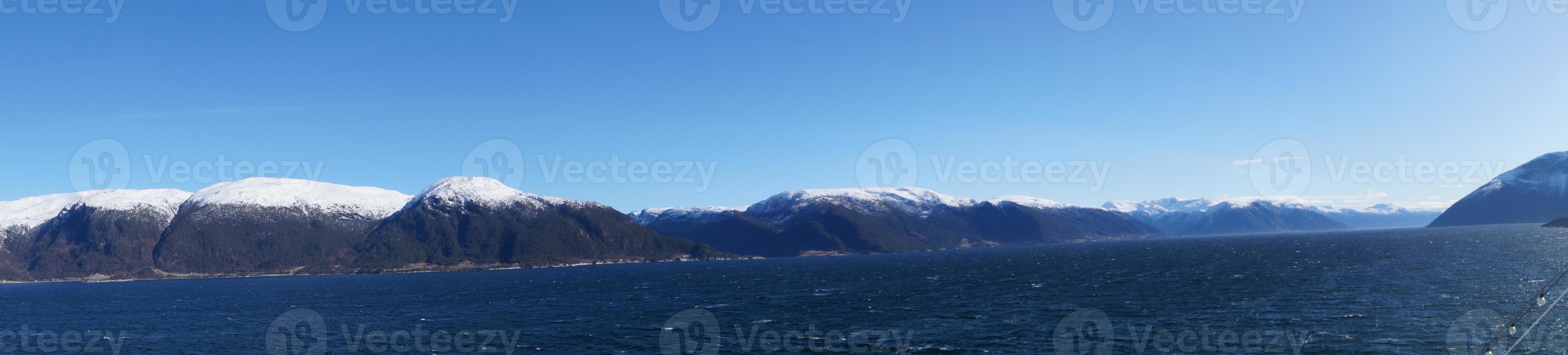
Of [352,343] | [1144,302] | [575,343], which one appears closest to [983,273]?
[1144,302]

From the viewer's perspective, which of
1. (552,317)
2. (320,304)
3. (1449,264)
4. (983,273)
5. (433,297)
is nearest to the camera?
(552,317)

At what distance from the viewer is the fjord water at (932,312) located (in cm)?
7269

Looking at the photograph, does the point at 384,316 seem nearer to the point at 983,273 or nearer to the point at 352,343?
the point at 352,343

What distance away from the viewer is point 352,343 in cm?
8575

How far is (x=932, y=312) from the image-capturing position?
9831 centimetres

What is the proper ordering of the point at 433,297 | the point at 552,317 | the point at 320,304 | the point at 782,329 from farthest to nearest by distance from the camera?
the point at 433,297
the point at 320,304
the point at 552,317
the point at 782,329

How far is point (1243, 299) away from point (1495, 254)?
393 feet

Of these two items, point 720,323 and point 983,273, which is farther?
point 983,273

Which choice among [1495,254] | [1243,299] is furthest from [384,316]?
[1495,254]

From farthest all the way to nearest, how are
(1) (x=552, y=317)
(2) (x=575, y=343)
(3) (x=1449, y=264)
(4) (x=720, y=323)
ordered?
(3) (x=1449, y=264) < (1) (x=552, y=317) < (4) (x=720, y=323) < (2) (x=575, y=343)

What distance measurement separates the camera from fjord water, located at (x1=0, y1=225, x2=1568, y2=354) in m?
72.7

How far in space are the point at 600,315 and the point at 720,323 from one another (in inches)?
946

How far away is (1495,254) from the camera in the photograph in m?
164

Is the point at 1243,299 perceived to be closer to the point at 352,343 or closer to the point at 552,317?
the point at 552,317
